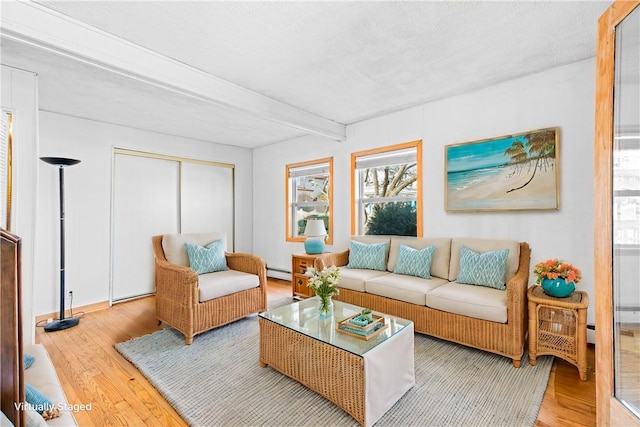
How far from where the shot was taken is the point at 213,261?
11.0ft

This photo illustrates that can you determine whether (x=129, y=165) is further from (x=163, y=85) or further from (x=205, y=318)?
(x=205, y=318)

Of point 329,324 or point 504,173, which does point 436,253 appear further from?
point 329,324

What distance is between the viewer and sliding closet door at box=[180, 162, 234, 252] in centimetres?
472

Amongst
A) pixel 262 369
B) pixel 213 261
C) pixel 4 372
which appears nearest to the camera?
pixel 4 372

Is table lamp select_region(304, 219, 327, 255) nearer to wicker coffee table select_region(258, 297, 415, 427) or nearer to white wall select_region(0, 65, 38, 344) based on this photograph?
wicker coffee table select_region(258, 297, 415, 427)

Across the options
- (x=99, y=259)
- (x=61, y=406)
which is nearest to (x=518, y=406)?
(x=61, y=406)

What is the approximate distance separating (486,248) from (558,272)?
2.21ft

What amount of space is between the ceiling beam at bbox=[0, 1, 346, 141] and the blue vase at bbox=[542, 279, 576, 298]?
3.04m

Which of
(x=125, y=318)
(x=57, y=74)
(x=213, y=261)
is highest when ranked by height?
(x=57, y=74)

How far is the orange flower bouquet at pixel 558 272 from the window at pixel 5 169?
13.8 ft

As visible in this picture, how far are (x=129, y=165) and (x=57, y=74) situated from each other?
5.41ft

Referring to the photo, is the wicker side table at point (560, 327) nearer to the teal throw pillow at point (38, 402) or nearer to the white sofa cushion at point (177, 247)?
the teal throw pillow at point (38, 402)

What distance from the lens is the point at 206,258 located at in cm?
329

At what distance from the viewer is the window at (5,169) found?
2.28 meters
